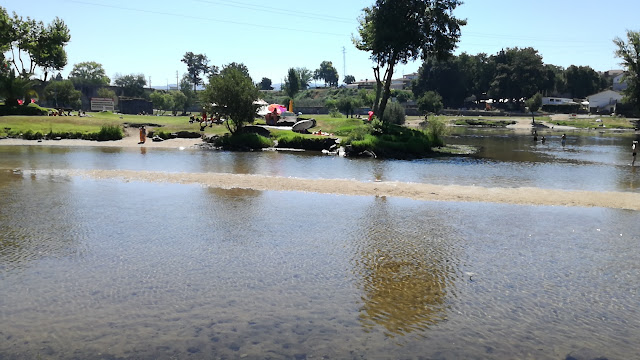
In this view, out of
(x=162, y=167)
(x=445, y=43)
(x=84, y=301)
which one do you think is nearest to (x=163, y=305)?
(x=84, y=301)

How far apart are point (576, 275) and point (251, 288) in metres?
8.08

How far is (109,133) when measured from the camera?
51.9 metres

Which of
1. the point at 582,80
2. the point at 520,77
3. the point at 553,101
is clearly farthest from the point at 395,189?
the point at 582,80

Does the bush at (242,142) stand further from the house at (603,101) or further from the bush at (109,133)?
the house at (603,101)

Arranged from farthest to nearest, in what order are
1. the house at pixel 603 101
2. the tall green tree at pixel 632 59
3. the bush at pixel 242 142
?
the house at pixel 603 101 → the tall green tree at pixel 632 59 → the bush at pixel 242 142

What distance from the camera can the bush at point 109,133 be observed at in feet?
169

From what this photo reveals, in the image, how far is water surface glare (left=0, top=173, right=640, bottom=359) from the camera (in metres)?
8.82

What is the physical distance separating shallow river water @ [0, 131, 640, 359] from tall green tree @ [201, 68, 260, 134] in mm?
23433

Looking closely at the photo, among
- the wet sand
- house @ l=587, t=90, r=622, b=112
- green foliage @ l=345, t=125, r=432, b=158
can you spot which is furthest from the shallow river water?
house @ l=587, t=90, r=622, b=112

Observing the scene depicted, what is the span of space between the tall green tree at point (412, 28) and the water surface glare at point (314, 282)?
3712cm

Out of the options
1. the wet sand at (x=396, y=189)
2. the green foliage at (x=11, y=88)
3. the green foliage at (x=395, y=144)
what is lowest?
the wet sand at (x=396, y=189)

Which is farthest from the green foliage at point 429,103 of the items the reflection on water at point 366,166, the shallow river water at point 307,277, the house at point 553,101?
the shallow river water at point 307,277

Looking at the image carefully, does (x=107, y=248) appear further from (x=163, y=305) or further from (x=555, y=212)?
(x=555, y=212)

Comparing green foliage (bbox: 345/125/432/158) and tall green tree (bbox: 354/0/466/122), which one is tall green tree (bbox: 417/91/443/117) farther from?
green foliage (bbox: 345/125/432/158)
